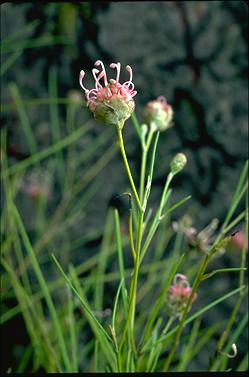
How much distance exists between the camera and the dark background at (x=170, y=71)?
1.18m

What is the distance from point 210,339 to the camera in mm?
1062

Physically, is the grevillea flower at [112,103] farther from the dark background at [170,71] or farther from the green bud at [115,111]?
the dark background at [170,71]

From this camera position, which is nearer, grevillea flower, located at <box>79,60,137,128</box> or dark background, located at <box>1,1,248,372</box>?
grevillea flower, located at <box>79,60,137,128</box>

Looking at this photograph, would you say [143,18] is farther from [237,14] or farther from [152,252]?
[152,252]

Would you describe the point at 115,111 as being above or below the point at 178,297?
above

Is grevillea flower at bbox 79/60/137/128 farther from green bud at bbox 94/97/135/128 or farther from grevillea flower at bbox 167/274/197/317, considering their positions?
grevillea flower at bbox 167/274/197/317

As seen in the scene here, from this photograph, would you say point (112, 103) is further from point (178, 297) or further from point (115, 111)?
point (178, 297)

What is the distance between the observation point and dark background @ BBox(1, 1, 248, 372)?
3.87 feet

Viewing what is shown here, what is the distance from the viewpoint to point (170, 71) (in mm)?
1228

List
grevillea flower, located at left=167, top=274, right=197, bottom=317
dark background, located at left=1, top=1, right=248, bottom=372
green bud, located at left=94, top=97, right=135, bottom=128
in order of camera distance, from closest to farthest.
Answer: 1. green bud, located at left=94, top=97, right=135, bottom=128
2. grevillea flower, located at left=167, top=274, right=197, bottom=317
3. dark background, located at left=1, top=1, right=248, bottom=372

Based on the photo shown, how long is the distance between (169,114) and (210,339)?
54cm

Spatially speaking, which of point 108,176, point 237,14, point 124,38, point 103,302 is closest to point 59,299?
point 103,302

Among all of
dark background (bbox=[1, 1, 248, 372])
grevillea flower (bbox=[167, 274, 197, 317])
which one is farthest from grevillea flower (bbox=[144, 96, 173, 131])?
dark background (bbox=[1, 1, 248, 372])

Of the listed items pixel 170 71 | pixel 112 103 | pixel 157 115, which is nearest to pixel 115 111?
pixel 112 103
